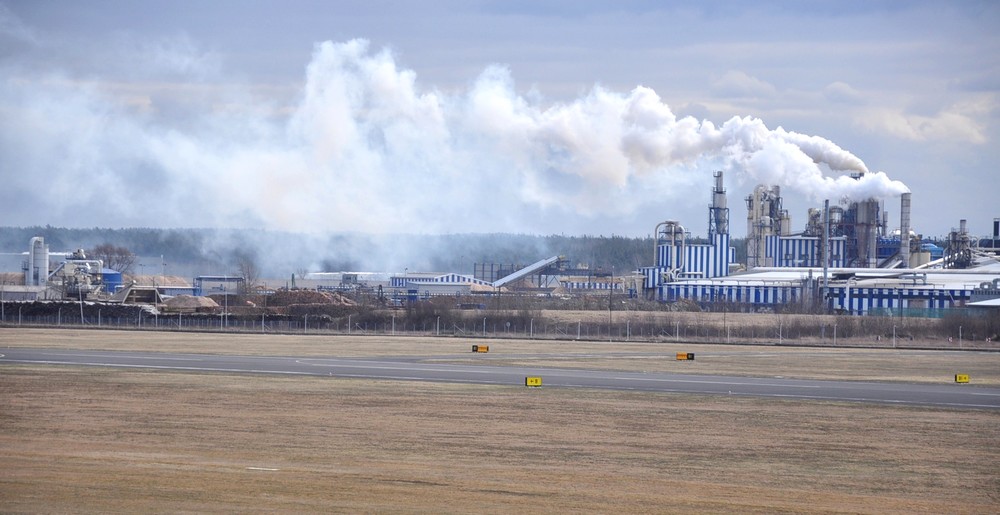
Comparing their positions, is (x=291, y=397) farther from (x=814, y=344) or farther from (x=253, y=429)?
(x=814, y=344)

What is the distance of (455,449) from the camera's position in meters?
26.8

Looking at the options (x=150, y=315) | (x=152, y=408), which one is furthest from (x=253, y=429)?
(x=150, y=315)

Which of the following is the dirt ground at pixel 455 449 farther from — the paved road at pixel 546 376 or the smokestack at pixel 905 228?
the smokestack at pixel 905 228

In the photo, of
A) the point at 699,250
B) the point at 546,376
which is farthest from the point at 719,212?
the point at 546,376

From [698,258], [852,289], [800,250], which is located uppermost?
[800,250]

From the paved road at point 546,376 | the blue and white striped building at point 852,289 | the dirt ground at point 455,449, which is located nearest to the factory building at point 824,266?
the blue and white striped building at point 852,289

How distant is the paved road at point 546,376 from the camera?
1626 inches

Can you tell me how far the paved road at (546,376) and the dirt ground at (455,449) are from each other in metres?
2.61

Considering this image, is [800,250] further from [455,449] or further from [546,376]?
[455,449]

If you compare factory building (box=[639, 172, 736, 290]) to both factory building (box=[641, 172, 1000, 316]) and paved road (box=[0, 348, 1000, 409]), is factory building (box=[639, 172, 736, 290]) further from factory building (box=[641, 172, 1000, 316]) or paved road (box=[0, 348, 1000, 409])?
paved road (box=[0, 348, 1000, 409])

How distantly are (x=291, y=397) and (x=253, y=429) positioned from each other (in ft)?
25.3

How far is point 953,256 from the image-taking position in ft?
478

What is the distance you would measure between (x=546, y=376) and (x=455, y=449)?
67.4 ft

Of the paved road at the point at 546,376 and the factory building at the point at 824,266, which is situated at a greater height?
the factory building at the point at 824,266
